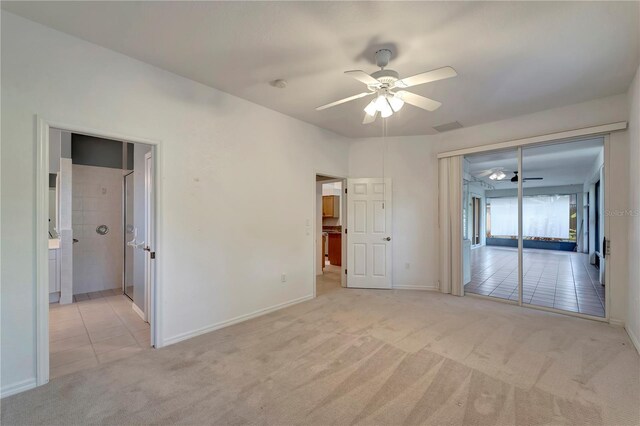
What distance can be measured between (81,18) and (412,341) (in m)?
4.07

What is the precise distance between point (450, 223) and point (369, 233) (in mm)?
1400

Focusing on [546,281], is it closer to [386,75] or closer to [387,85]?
[387,85]

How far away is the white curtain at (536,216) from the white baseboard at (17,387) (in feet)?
35.8

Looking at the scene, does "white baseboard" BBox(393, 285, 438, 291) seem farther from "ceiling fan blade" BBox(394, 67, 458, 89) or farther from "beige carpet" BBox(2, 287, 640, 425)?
"ceiling fan blade" BBox(394, 67, 458, 89)

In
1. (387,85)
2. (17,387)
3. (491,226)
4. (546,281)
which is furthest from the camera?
(491,226)

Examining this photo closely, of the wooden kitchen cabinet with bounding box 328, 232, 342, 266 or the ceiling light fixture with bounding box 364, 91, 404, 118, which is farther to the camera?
the wooden kitchen cabinet with bounding box 328, 232, 342, 266

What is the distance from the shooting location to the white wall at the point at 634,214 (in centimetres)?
282

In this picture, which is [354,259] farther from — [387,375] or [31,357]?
[31,357]

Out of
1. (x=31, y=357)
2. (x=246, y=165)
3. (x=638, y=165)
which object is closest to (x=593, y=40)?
(x=638, y=165)

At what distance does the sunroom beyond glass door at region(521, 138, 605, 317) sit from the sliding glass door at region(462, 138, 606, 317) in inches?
0.5

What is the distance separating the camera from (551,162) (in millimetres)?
6461

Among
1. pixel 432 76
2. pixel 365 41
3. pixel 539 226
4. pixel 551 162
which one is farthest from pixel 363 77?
pixel 539 226

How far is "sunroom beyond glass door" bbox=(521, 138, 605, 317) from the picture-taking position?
14.8 feet

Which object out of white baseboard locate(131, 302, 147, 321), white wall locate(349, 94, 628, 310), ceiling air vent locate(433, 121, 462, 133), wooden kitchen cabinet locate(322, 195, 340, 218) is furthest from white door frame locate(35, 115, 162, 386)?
wooden kitchen cabinet locate(322, 195, 340, 218)
